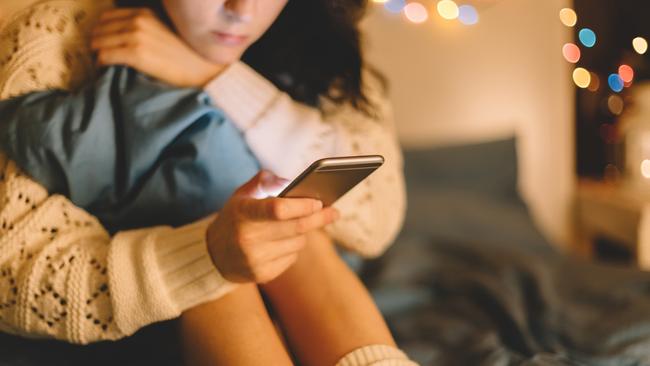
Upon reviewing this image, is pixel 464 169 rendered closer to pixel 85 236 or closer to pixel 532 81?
pixel 532 81

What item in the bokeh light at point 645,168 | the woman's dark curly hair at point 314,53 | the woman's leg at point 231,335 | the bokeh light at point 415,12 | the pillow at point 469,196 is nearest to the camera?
the woman's leg at point 231,335

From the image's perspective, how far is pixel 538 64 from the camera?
183 centimetres

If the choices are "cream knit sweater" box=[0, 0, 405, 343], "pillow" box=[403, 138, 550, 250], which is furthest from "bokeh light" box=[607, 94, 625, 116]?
"cream knit sweater" box=[0, 0, 405, 343]

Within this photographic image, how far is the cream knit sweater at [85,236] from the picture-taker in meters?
0.57

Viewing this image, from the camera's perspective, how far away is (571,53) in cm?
186

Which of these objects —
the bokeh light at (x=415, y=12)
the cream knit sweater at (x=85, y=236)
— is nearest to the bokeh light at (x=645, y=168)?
the bokeh light at (x=415, y=12)

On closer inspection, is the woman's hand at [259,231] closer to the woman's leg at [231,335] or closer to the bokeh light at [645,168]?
the woman's leg at [231,335]

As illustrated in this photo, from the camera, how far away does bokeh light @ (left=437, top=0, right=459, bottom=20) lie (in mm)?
1704

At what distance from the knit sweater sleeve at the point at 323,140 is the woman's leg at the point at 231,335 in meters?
0.20

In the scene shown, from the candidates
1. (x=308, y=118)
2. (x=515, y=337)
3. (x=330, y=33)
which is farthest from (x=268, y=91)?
(x=515, y=337)

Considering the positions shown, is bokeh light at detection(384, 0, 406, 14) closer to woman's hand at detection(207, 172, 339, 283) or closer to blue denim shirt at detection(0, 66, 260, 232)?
blue denim shirt at detection(0, 66, 260, 232)

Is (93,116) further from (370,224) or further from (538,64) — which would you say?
(538,64)

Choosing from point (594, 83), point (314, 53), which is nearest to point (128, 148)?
point (314, 53)

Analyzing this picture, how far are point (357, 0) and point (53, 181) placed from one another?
1.64 ft
